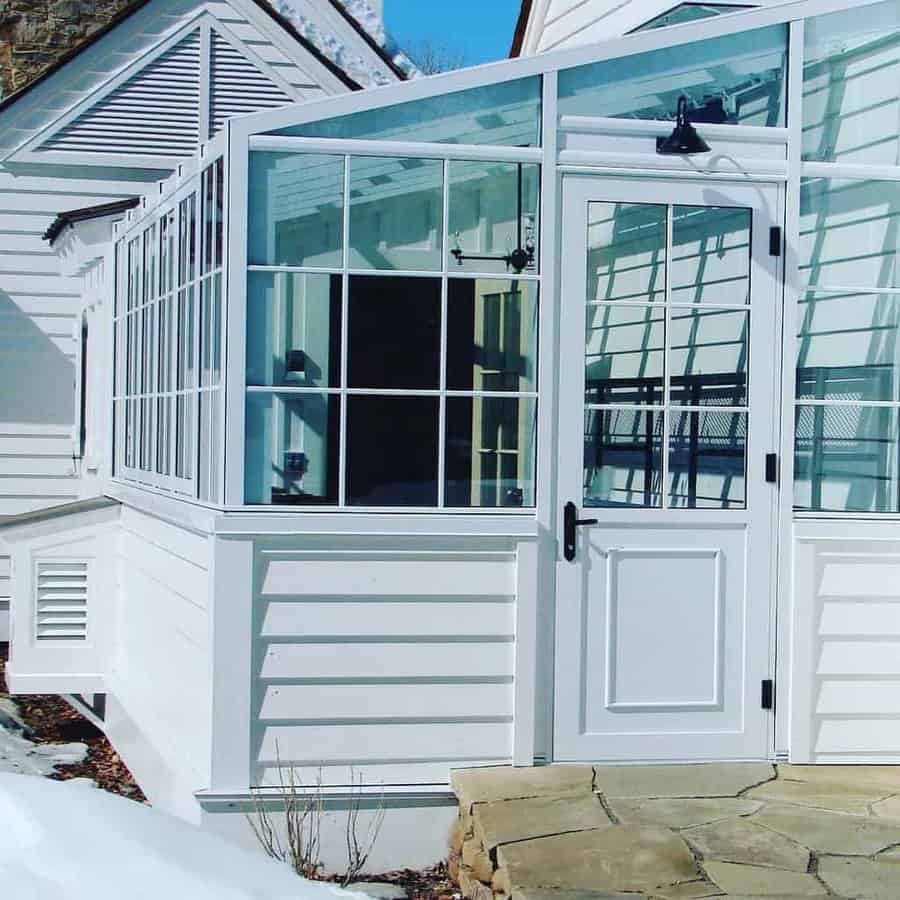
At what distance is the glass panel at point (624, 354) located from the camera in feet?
19.2

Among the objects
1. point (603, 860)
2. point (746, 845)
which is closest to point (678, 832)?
point (746, 845)

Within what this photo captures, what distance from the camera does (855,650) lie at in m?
5.99

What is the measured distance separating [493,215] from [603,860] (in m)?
2.54

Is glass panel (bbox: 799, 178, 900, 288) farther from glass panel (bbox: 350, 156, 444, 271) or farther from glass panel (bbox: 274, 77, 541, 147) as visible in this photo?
glass panel (bbox: 350, 156, 444, 271)

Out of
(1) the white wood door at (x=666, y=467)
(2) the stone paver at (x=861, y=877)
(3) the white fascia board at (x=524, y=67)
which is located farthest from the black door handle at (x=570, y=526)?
(3) the white fascia board at (x=524, y=67)

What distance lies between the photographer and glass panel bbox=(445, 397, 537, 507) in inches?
226

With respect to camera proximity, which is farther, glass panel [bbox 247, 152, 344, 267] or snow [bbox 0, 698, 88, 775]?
snow [bbox 0, 698, 88, 775]

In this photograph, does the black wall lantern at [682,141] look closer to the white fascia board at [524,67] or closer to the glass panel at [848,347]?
the white fascia board at [524,67]

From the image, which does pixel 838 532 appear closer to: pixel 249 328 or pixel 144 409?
pixel 249 328

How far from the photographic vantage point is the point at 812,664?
5.95 meters

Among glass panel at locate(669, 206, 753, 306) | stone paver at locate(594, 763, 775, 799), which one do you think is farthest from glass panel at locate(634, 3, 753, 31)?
stone paver at locate(594, 763, 775, 799)

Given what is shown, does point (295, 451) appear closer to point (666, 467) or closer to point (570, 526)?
point (570, 526)

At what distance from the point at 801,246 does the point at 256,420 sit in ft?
7.73

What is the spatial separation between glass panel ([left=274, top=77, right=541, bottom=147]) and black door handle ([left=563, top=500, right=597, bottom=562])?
58.1 inches
